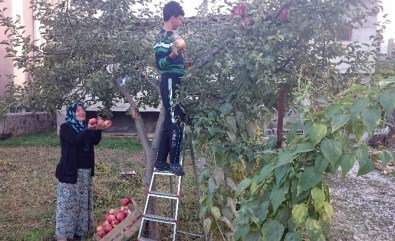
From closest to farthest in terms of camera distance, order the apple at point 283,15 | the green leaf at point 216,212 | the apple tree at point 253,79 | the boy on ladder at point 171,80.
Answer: the apple tree at point 253,79
the green leaf at point 216,212
the apple at point 283,15
the boy on ladder at point 171,80

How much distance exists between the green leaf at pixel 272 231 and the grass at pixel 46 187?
9.30 ft

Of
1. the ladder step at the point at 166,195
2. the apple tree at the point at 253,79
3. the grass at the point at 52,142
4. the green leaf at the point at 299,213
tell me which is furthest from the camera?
the grass at the point at 52,142

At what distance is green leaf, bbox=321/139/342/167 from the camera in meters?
Answer: 1.89

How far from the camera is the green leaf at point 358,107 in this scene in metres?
1.92

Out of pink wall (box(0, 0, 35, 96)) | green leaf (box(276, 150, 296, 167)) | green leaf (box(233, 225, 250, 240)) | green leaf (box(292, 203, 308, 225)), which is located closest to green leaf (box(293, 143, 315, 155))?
green leaf (box(276, 150, 296, 167))

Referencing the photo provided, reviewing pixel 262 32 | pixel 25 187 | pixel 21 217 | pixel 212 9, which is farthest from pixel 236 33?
pixel 25 187

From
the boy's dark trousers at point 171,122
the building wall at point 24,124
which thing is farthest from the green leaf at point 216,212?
the building wall at point 24,124

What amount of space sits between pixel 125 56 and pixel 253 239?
275 cm

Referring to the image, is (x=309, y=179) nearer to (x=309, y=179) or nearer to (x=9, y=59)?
(x=309, y=179)

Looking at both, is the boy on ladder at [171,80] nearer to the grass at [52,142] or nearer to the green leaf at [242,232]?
the green leaf at [242,232]

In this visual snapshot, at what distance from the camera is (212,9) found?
14.5 ft

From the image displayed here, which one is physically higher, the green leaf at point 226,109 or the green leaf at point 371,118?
the green leaf at point 371,118

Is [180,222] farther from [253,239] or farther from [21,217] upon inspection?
[253,239]

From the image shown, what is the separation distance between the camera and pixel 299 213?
6.45 ft
